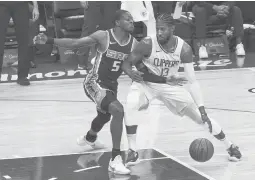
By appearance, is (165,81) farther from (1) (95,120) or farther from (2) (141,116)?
(2) (141,116)

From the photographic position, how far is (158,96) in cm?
741

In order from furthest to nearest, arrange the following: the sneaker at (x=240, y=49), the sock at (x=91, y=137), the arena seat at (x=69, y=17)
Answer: the sneaker at (x=240, y=49), the arena seat at (x=69, y=17), the sock at (x=91, y=137)

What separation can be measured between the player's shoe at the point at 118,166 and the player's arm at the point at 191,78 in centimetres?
99

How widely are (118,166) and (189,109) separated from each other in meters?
1.10

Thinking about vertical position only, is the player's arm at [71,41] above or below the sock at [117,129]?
above

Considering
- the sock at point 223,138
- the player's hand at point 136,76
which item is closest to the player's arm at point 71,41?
the player's hand at point 136,76

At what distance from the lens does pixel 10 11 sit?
10.8m

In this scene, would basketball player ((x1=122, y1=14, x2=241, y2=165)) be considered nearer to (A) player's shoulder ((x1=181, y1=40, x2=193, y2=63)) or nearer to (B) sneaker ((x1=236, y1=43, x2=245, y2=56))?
(A) player's shoulder ((x1=181, y1=40, x2=193, y2=63))

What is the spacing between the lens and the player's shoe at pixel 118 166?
6.57m

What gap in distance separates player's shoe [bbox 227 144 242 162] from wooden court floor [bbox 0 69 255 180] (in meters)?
0.07

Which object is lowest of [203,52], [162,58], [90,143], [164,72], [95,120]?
[203,52]

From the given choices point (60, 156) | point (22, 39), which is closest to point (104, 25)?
point (22, 39)

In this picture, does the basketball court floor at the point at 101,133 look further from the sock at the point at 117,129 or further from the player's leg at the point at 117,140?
the sock at the point at 117,129

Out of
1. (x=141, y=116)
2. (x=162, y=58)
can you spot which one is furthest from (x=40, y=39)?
(x=141, y=116)
